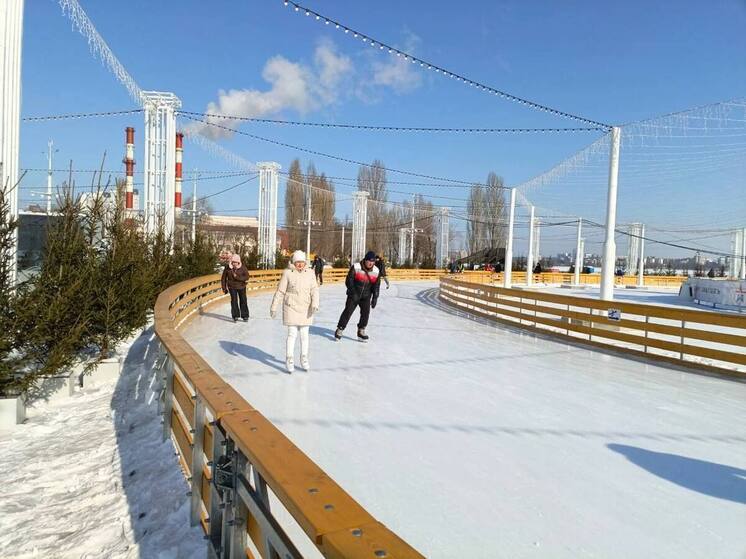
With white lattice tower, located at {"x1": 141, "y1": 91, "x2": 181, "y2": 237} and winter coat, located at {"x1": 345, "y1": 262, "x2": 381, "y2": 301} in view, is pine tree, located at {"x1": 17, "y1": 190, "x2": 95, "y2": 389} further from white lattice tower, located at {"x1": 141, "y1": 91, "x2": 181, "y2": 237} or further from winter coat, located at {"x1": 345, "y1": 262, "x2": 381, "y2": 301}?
white lattice tower, located at {"x1": 141, "y1": 91, "x2": 181, "y2": 237}

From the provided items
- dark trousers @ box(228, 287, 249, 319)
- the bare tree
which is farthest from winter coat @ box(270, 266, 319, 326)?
the bare tree

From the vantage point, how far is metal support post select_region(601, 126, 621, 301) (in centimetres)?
1048

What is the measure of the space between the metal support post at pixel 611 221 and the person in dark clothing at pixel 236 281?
735 cm

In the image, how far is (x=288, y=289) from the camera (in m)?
6.54

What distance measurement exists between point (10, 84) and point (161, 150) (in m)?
7.91

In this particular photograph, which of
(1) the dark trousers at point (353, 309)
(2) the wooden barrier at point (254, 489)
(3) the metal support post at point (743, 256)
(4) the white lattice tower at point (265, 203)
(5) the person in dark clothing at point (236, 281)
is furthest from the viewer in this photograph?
(3) the metal support post at point (743, 256)

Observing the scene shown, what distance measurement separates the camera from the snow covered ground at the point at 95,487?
3188mm

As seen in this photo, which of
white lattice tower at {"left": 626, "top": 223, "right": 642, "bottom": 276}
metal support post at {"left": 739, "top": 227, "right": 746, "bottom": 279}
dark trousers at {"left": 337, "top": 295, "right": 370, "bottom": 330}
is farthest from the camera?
white lattice tower at {"left": 626, "top": 223, "right": 642, "bottom": 276}

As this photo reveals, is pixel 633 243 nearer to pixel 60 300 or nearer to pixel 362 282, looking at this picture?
pixel 362 282

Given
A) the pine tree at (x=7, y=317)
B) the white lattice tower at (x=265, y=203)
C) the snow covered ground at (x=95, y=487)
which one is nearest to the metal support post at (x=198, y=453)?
the snow covered ground at (x=95, y=487)

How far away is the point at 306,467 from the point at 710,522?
2683 mm

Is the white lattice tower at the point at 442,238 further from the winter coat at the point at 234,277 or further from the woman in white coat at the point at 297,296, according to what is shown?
the woman in white coat at the point at 297,296

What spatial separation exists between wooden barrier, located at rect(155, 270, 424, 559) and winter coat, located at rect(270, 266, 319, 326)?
2.54 meters

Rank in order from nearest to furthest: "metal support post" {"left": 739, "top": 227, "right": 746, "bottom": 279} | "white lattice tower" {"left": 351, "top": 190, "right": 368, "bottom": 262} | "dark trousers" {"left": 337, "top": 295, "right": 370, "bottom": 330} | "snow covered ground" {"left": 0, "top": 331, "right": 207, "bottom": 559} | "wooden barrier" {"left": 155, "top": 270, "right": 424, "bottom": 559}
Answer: "wooden barrier" {"left": 155, "top": 270, "right": 424, "bottom": 559} → "snow covered ground" {"left": 0, "top": 331, "right": 207, "bottom": 559} → "dark trousers" {"left": 337, "top": 295, "right": 370, "bottom": 330} → "white lattice tower" {"left": 351, "top": 190, "right": 368, "bottom": 262} → "metal support post" {"left": 739, "top": 227, "right": 746, "bottom": 279}
